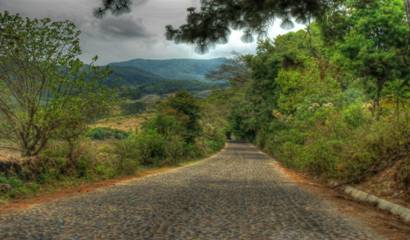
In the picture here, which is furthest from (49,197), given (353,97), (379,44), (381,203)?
(379,44)

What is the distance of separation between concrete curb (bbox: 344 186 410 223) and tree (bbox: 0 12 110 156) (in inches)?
370

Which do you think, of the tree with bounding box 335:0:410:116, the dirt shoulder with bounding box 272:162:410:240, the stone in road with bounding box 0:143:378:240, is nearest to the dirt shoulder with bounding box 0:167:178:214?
the stone in road with bounding box 0:143:378:240

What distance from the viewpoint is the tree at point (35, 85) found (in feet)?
48.9

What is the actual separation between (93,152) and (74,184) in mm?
2636

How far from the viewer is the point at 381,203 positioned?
36.9ft

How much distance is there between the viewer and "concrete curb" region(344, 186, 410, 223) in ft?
31.5

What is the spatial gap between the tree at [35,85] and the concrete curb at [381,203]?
9.41 metres

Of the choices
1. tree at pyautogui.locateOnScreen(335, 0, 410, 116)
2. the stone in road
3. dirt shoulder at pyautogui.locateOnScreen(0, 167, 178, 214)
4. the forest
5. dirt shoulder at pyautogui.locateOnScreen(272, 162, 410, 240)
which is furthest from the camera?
tree at pyautogui.locateOnScreen(335, 0, 410, 116)

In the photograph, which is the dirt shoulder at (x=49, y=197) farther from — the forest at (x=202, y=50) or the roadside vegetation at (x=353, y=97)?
the roadside vegetation at (x=353, y=97)

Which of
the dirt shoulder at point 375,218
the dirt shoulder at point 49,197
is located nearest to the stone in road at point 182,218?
the dirt shoulder at point 375,218

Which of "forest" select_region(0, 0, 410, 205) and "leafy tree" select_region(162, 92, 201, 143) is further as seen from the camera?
"leafy tree" select_region(162, 92, 201, 143)

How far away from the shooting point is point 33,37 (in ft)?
49.4

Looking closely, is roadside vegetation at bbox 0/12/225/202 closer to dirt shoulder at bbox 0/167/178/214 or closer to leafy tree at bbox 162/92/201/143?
dirt shoulder at bbox 0/167/178/214

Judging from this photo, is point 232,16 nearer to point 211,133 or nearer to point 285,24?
point 285,24
